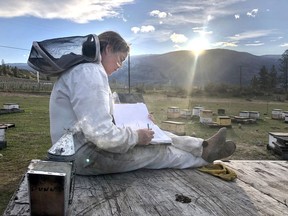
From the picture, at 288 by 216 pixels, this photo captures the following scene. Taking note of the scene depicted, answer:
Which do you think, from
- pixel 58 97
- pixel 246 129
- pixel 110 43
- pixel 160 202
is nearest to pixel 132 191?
pixel 160 202

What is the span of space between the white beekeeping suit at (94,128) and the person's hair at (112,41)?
231 millimetres

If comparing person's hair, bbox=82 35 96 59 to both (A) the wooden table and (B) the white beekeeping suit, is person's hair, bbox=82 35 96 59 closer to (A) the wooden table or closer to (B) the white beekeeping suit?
(B) the white beekeeping suit

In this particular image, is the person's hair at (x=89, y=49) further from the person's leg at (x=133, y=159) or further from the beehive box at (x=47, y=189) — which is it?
the beehive box at (x=47, y=189)

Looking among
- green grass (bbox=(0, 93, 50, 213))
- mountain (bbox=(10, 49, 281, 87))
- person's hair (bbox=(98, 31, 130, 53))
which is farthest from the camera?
mountain (bbox=(10, 49, 281, 87))

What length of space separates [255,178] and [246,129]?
322 inches

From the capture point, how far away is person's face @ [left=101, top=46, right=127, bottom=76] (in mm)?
2562

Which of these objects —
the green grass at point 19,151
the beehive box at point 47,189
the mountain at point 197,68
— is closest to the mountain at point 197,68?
the mountain at point 197,68

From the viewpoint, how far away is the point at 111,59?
8.47ft

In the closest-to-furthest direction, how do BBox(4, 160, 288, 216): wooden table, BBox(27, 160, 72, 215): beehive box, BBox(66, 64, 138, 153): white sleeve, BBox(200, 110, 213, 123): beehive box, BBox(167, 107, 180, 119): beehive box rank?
BBox(27, 160, 72, 215): beehive box
BBox(4, 160, 288, 216): wooden table
BBox(66, 64, 138, 153): white sleeve
BBox(200, 110, 213, 123): beehive box
BBox(167, 107, 180, 119): beehive box

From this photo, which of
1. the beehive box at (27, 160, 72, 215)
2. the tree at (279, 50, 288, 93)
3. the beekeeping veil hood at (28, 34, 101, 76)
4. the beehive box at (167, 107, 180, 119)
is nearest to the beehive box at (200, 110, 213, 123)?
the beehive box at (167, 107, 180, 119)

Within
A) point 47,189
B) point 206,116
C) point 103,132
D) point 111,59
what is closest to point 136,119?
point 111,59

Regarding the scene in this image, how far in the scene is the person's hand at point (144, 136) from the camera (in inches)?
94.1

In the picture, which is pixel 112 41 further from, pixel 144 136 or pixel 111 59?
pixel 144 136

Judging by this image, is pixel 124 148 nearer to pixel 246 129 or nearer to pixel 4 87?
pixel 246 129
